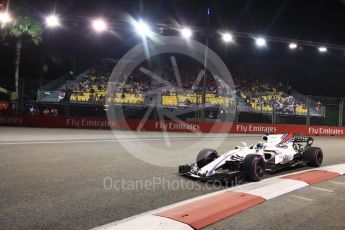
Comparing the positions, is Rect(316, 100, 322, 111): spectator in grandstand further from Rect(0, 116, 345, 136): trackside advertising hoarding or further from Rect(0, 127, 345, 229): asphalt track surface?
Rect(0, 127, 345, 229): asphalt track surface

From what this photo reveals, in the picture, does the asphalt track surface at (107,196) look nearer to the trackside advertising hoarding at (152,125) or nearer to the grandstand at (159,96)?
the trackside advertising hoarding at (152,125)

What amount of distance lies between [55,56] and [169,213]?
30.2 m

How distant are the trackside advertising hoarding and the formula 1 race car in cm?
1363

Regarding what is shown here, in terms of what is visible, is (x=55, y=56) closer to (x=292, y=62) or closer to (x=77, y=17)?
(x=77, y=17)

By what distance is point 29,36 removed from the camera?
29297mm

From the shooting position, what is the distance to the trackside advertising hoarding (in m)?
22.8

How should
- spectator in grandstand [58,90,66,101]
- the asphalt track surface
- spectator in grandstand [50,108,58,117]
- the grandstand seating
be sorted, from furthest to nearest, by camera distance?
the grandstand seating < spectator in grandstand [50,108,58,117] < spectator in grandstand [58,90,66,101] < the asphalt track surface

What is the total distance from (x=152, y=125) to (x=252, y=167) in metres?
16.1

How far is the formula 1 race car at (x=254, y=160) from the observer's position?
7.61 metres

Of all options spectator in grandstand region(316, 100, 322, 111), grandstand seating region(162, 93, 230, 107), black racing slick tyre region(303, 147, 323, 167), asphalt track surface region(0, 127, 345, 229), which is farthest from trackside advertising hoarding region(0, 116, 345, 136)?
black racing slick tyre region(303, 147, 323, 167)

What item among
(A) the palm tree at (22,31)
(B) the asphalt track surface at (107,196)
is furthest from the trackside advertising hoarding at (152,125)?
(B) the asphalt track surface at (107,196)

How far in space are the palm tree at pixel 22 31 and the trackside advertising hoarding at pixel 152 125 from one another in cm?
632

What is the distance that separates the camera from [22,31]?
2881cm

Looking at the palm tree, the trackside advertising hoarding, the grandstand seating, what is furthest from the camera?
the palm tree
